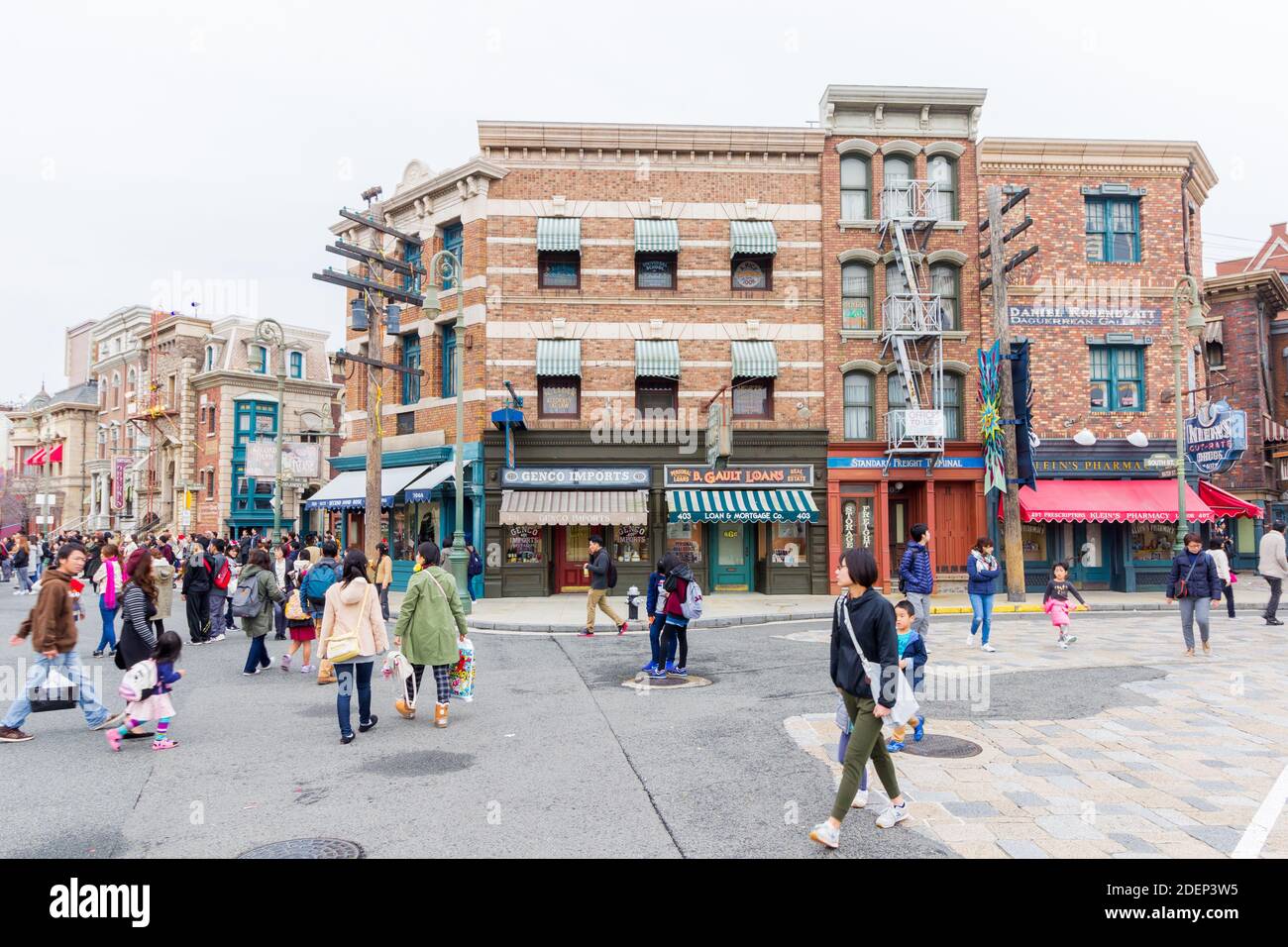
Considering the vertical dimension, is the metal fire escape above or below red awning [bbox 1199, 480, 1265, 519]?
above

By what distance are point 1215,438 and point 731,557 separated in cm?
1309

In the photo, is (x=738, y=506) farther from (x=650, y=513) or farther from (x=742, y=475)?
(x=650, y=513)

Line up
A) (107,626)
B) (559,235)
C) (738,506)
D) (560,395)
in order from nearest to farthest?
(107,626)
(738,506)
(559,235)
(560,395)

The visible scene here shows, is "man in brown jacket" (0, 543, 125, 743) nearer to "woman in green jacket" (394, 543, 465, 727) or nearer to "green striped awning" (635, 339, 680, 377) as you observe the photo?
"woman in green jacket" (394, 543, 465, 727)

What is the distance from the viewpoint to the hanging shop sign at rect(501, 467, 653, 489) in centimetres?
2100

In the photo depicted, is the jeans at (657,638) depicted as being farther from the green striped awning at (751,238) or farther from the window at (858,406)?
the green striped awning at (751,238)

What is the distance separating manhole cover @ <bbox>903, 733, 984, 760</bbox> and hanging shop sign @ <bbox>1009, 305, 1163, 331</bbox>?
1863 centimetres

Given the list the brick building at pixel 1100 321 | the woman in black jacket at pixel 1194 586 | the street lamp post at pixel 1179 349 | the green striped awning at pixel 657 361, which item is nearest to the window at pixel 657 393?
→ the green striped awning at pixel 657 361

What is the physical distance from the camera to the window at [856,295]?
2242 cm

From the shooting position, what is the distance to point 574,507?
67.8 feet

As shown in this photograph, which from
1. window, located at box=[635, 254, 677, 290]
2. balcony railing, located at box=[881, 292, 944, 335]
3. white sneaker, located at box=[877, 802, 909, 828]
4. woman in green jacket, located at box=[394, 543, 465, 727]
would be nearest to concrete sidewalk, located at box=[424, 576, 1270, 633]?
balcony railing, located at box=[881, 292, 944, 335]

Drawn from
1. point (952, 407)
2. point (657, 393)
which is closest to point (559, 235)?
point (657, 393)

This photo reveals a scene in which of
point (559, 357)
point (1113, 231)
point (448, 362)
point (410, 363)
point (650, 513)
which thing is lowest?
point (650, 513)

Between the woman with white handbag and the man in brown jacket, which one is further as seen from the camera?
the man in brown jacket
